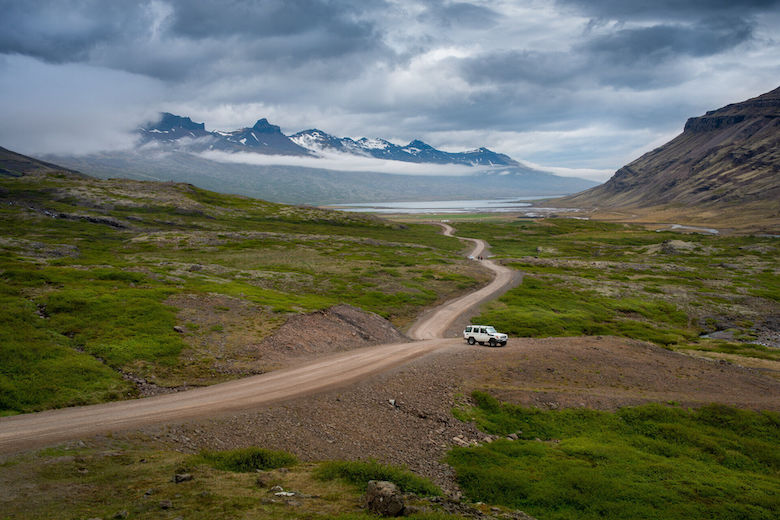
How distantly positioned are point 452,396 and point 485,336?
57.3 ft

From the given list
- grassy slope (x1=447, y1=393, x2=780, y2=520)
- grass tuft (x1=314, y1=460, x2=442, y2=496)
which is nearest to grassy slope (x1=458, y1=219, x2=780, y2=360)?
grassy slope (x1=447, y1=393, x2=780, y2=520)

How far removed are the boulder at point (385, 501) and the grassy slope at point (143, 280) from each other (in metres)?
22.6

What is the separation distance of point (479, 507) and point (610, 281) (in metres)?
106

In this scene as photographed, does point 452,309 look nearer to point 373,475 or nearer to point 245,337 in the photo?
point 245,337

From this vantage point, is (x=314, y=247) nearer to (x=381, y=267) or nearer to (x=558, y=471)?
(x=381, y=267)

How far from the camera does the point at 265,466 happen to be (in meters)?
24.5

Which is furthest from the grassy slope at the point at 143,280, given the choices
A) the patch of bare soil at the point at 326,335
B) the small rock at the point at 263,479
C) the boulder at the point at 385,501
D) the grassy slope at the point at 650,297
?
the boulder at the point at 385,501

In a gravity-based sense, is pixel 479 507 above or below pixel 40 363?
below

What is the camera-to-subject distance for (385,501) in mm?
19000

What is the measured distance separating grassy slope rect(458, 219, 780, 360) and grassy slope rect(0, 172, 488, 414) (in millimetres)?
19406

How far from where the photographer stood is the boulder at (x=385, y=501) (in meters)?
18.8

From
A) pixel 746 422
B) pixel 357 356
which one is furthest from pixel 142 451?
pixel 746 422

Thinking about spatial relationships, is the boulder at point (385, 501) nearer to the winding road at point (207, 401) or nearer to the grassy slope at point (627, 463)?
the grassy slope at point (627, 463)

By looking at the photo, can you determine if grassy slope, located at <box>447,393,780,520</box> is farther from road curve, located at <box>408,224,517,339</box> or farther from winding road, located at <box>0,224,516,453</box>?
road curve, located at <box>408,224,517,339</box>
